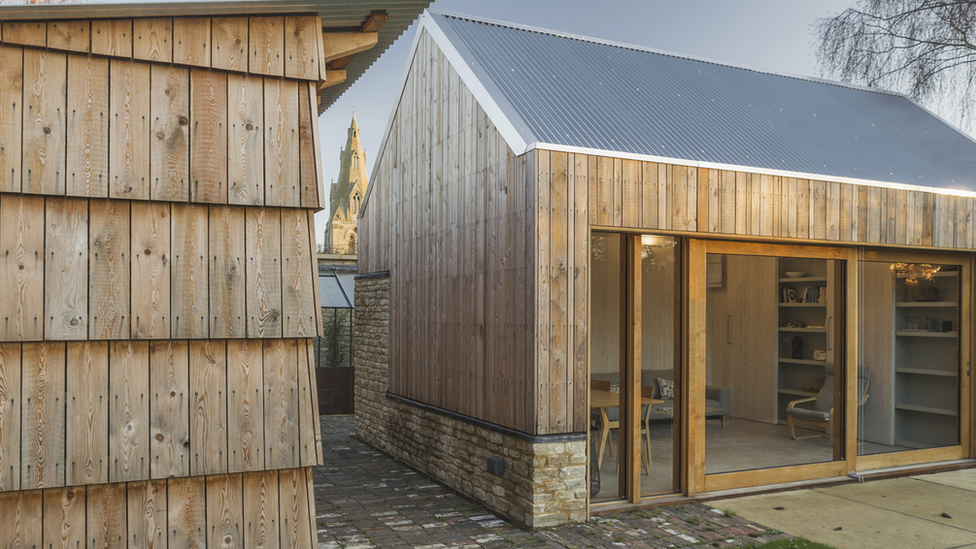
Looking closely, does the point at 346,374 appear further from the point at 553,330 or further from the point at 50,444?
the point at 50,444

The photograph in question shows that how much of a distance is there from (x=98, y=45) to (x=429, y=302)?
443 cm

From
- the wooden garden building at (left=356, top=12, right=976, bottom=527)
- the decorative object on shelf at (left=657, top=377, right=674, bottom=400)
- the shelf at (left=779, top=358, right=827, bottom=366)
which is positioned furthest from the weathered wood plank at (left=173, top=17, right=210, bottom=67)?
the shelf at (left=779, top=358, right=827, bottom=366)

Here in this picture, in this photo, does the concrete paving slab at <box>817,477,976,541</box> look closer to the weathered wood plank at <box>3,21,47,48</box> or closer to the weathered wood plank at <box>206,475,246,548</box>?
the weathered wood plank at <box>206,475,246,548</box>

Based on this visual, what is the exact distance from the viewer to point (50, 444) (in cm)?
319

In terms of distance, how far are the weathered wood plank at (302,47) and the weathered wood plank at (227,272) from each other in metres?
0.81

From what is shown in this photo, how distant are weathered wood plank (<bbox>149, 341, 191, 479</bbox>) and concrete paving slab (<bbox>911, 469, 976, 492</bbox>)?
23.1 ft

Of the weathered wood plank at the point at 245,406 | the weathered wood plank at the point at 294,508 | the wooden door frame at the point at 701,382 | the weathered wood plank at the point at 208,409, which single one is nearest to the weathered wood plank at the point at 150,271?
the weathered wood plank at the point at 208,409

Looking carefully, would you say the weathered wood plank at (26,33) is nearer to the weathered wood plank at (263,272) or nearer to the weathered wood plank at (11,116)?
the weathered wood plank at (11,116)

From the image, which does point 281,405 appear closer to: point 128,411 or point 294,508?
point 294,508

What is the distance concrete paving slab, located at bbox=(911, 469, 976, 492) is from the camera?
22.2ft

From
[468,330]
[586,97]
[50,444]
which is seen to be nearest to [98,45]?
[50,444]

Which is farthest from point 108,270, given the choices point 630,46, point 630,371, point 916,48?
point 916,48

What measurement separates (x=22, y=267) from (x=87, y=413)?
0.74m

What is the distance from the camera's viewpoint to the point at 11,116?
10.4 feet
